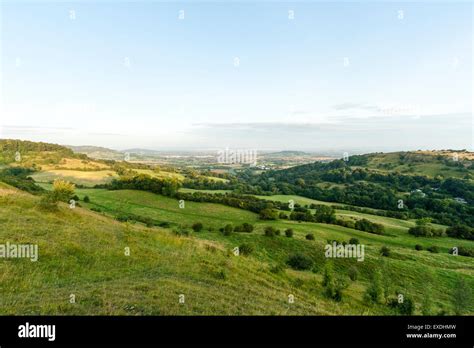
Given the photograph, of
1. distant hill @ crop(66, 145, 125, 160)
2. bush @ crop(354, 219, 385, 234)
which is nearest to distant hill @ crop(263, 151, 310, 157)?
distant hill @ crop(66, 145, 125, 160)

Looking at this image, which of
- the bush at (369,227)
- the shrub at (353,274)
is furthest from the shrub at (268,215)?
the shrub at (353,274)

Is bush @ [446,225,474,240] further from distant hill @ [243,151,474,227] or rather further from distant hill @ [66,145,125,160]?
distant hill @ [66,145,125,160]

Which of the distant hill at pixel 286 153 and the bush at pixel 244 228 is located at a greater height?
the distant hill at pixel 286 153

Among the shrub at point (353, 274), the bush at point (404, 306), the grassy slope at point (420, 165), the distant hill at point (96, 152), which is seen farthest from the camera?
the distant hill at point (96, 152)

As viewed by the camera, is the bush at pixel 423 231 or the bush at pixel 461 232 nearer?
the bush at pixel 423 231

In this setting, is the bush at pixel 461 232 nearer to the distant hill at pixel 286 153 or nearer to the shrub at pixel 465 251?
the shrub at pixel 465 251

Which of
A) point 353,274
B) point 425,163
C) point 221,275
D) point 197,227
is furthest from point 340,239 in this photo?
point 425,163

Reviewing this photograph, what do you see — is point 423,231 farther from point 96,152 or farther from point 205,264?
point 96,152
